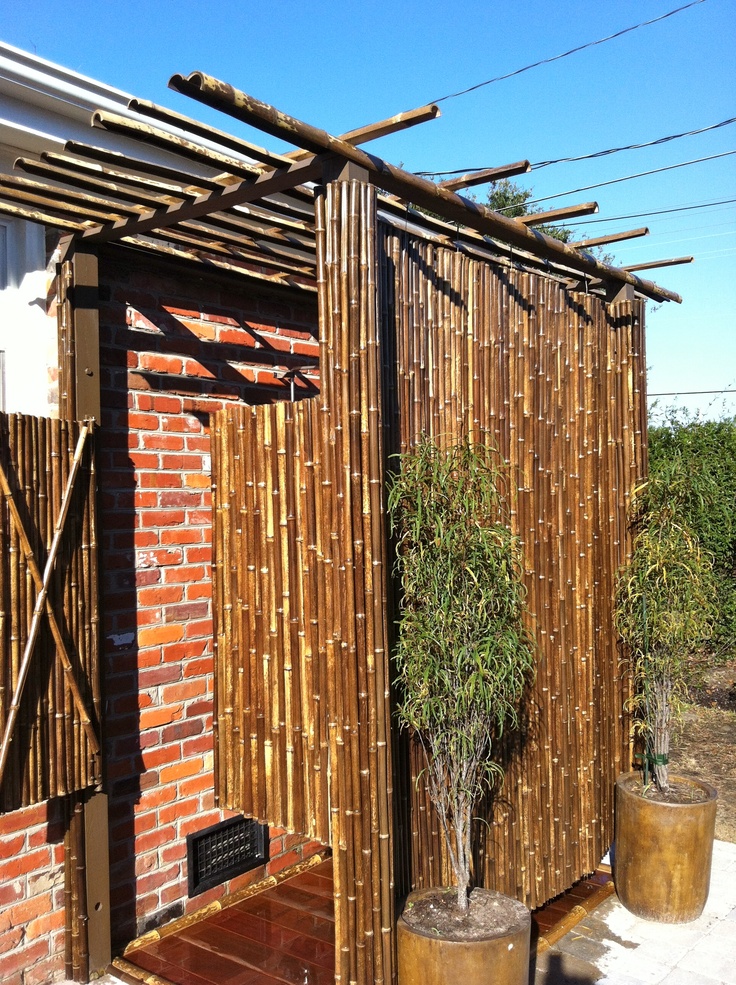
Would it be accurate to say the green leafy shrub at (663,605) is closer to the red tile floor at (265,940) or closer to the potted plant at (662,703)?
the potted plant at (662,703)

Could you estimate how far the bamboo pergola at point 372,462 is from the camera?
2.62 meters

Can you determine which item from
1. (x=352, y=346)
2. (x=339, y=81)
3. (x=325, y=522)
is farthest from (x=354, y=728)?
(x=339, y=81)

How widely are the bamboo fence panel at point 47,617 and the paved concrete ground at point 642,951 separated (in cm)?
188

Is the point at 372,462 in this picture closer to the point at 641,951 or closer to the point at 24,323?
the point at 24,323

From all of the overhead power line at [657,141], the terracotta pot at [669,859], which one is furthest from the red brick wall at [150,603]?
the overhead power line at [657,141]

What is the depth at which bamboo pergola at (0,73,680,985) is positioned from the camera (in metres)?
2.62

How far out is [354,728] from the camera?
2607mm

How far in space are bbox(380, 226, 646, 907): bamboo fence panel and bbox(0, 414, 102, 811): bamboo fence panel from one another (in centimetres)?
115

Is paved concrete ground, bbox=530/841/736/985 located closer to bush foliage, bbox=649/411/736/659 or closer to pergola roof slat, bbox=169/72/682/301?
pergola roof slat, bbox=169/72/682/301

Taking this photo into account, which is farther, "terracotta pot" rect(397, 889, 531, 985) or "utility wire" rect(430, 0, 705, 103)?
"utility wire" rect(430, 0, 705, 103)

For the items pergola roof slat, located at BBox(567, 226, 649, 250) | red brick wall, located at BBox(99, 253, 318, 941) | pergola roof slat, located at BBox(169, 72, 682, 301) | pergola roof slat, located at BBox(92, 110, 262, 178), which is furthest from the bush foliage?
pergola roof slat, located at BBox(92, 110, 262, 178)

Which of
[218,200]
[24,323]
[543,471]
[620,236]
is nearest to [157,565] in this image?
[24,323]

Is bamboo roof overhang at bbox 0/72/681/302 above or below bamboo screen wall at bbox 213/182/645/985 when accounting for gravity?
above

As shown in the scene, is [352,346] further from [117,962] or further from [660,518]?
[117,962]
